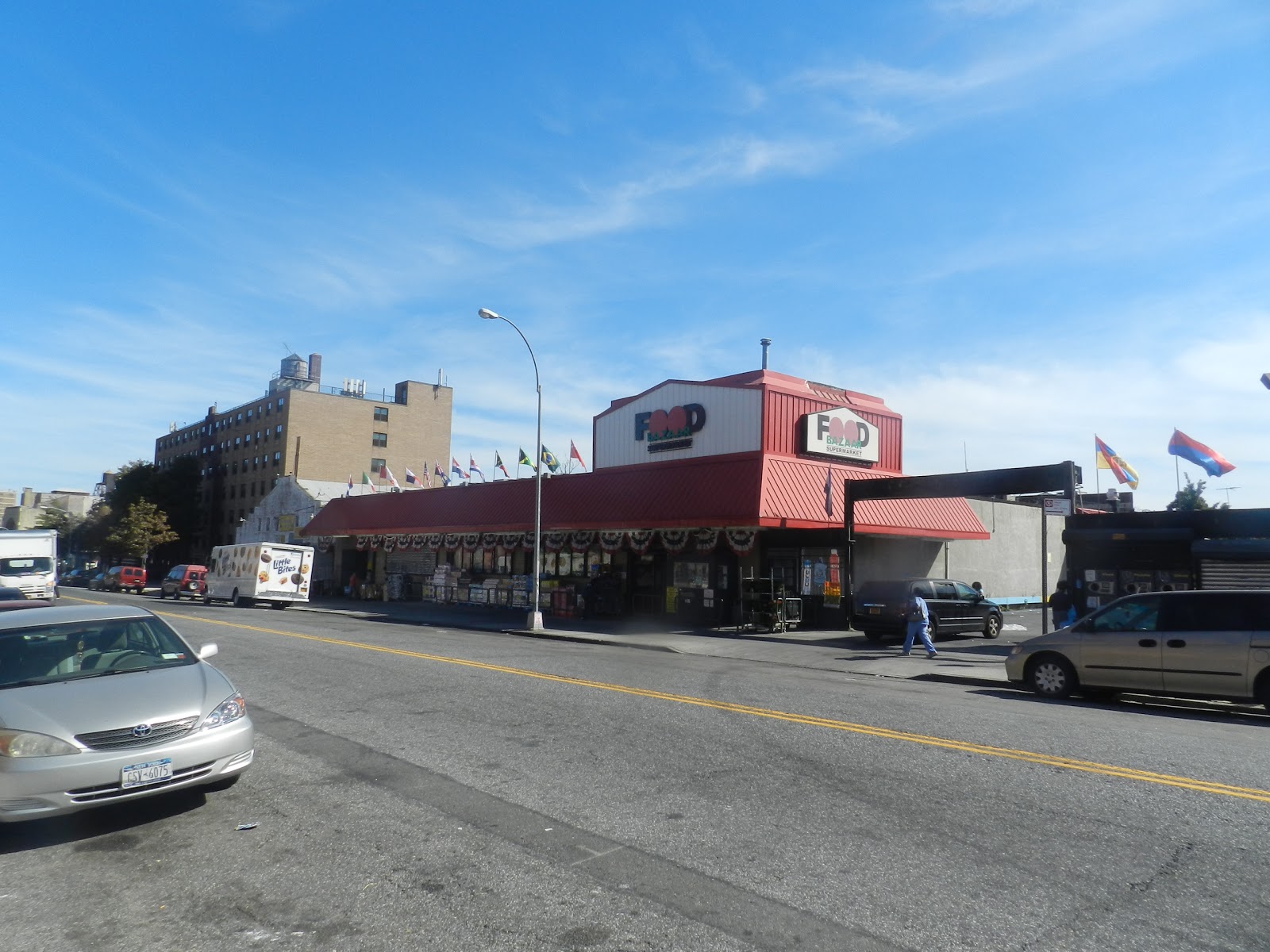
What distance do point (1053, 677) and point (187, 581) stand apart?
41820 millimetres

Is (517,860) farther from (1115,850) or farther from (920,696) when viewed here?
(920,696)

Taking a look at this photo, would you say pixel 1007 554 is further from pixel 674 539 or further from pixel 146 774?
pixel 146 774

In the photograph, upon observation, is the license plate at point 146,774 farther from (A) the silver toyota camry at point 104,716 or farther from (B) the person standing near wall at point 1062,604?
(B) the person standing near wall at point 1062,604

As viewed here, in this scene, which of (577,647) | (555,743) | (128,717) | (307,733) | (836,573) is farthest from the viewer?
(836,573)

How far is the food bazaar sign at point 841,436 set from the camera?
90.4 ft

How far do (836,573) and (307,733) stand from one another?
1909 cm

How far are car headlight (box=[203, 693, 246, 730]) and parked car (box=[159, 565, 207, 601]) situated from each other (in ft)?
134

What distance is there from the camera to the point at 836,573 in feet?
84.1

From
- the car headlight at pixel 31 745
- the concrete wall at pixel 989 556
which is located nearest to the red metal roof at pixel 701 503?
the concrete wall at pixel 989 556

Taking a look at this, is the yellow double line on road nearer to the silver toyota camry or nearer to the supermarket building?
the silver toyota camry

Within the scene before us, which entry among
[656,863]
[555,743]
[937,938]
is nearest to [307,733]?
[555,743]

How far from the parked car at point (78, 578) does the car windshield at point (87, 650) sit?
69.5 m

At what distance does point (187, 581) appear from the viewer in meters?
43.4

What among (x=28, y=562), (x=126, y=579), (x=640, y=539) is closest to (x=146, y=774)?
(x=640, y=539)
